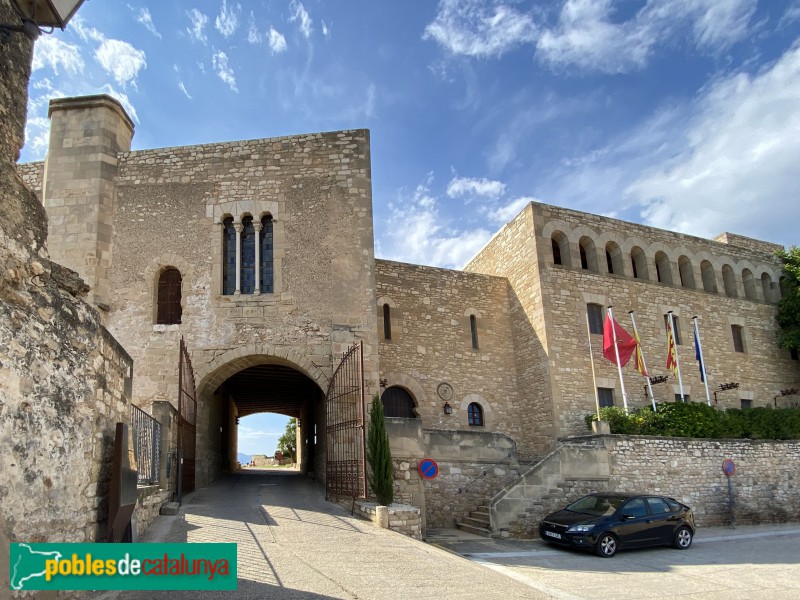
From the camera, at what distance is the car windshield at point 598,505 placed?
1208 cm

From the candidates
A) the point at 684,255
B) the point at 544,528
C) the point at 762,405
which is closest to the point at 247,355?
the point at 544,528

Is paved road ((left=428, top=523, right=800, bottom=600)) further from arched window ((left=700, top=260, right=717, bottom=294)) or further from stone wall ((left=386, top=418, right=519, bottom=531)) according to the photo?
arched window ((left=700, top=260, right=717, bottom=294))

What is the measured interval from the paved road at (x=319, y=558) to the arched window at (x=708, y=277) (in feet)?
54.9

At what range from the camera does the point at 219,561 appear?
142 inches

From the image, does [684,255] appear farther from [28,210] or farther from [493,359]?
[28,210]

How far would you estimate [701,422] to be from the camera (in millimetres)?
17406

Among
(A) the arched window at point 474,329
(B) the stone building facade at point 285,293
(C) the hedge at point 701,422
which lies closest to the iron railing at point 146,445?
(B) the stone building facade at point 285,293

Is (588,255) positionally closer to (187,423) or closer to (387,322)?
(387,322)

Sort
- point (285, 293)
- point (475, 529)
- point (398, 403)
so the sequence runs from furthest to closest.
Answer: point (398, 403)
point (285, 293)
point (475, 529)

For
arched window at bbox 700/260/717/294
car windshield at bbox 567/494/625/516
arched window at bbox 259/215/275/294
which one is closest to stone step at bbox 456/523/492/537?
car windshield at bbox 567/494/625/516

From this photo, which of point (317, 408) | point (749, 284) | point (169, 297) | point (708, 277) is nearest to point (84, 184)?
point (169, 297)

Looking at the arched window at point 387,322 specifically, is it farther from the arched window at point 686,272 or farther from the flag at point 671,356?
the arched window at point 686,272

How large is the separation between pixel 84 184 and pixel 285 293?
204 inches
